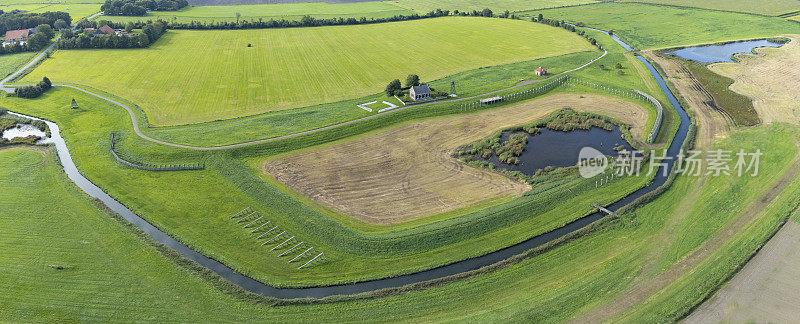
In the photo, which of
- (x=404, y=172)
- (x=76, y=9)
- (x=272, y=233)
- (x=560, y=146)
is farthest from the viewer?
(x=76, y=9)

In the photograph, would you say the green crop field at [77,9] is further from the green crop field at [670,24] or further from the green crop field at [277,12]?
the green crop field at [670,24]

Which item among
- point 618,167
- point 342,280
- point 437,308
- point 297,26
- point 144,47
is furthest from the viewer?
point 297,26

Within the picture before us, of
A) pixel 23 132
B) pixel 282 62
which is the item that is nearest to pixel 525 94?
pixel 282 62

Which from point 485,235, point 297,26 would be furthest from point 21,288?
point 297,26

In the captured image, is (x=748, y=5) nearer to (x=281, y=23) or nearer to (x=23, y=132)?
(x=281, y=23)

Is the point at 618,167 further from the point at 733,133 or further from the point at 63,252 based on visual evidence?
the point at 63,252
